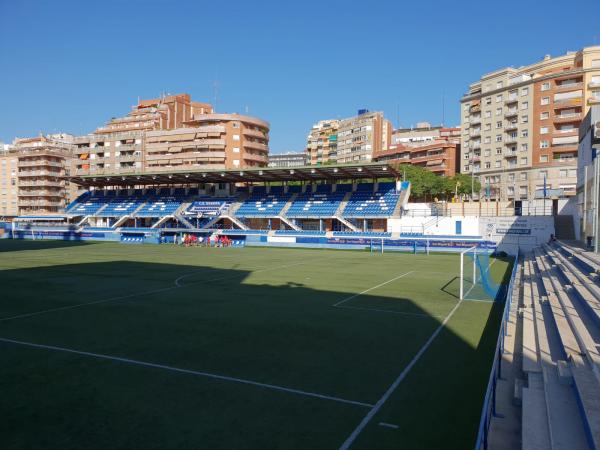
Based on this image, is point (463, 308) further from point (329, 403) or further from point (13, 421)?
point (13, 421)

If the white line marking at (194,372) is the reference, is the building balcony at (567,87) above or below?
above

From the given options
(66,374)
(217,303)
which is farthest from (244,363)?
(217,303)

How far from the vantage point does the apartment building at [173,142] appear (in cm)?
10562

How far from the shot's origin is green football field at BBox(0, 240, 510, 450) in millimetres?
7070

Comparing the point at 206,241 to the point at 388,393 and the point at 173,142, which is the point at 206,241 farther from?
the point at 173,142

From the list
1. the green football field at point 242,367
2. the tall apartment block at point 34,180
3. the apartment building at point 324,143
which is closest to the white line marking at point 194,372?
the green football field at point 242,367

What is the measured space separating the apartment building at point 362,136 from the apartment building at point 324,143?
476 centimetres

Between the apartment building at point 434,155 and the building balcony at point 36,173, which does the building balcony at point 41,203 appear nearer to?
the building balcony at point 36,173

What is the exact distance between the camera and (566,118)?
73.4 metres

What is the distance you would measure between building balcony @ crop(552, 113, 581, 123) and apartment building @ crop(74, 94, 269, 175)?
6463 centimetres

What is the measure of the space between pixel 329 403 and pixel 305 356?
8.89 feet

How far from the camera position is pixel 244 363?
33.8 feet

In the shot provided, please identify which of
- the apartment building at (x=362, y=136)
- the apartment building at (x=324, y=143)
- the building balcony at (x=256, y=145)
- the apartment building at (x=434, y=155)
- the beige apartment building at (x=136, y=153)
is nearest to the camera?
the apartment building at (x=434, y=155)

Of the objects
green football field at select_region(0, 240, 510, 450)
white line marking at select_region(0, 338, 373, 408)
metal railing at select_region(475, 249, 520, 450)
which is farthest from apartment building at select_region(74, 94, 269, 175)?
metal railing at select_region(475, 249, 520, 450)
